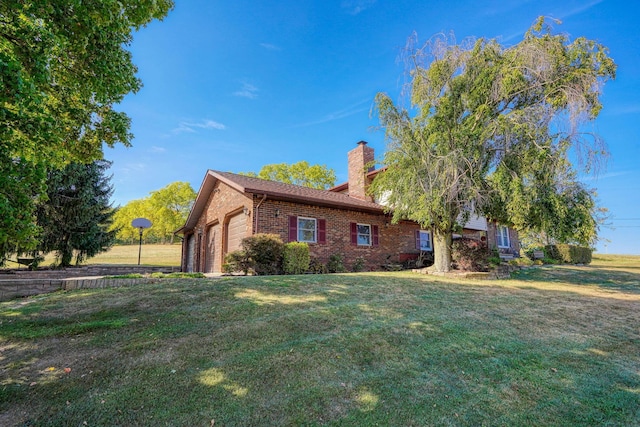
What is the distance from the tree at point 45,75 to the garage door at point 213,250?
868cm

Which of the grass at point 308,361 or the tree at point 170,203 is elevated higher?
the tree at point 170,203

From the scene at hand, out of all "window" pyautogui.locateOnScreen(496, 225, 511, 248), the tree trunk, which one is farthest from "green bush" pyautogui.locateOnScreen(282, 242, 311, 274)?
"window" pyautogui.locateOnScreen(496, 225, 511, 248)

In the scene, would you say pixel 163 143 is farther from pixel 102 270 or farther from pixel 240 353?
pixel 240 353

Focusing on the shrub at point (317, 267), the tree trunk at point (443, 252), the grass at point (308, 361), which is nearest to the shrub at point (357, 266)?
the shrub at point (317, 267)

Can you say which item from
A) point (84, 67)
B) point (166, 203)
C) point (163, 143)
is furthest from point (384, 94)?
point (166, 203)

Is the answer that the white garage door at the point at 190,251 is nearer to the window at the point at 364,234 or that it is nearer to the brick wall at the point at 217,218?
the brick wall at the point at 217,218

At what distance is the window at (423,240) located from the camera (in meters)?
16.6

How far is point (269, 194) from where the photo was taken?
1127 centimetres

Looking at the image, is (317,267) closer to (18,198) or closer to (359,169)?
(359,169)

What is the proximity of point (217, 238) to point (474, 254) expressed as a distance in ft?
37.7

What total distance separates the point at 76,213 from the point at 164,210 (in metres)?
23.4

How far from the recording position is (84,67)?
527 centimetres

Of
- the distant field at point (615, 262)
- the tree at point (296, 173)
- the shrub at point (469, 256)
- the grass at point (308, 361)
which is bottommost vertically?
the grass at point (308, 361)

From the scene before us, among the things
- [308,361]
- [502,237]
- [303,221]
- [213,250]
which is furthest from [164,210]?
[308,361]
